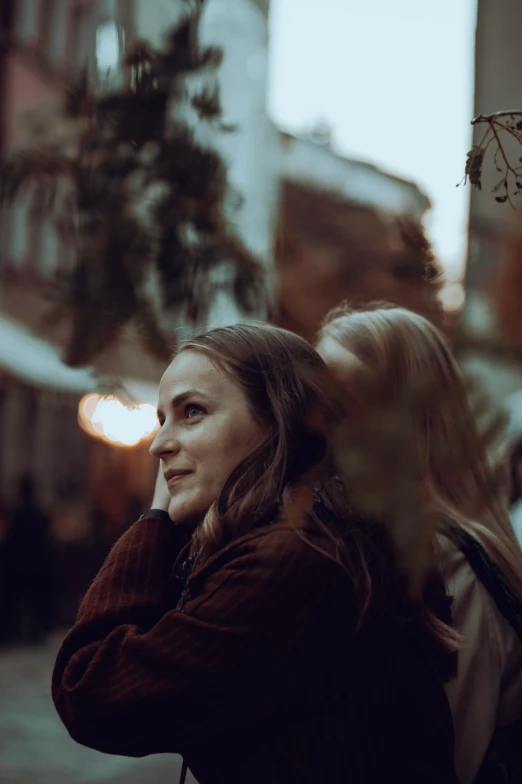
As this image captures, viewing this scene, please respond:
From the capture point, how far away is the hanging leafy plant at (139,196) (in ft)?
7.14

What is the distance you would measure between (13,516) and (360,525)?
409 inches

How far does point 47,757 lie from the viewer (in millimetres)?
6879

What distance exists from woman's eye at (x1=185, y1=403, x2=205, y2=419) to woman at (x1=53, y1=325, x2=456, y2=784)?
5.5 inches

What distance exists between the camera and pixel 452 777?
161cm

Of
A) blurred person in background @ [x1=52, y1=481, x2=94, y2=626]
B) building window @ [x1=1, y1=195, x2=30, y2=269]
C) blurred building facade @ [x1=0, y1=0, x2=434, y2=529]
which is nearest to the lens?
blurred building facade @ [x1=0, y1=0, x2=434, y2=529]

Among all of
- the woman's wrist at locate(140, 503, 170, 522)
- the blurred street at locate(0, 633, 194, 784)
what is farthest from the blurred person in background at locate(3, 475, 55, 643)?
the woman's wrist at locate(140, 503, 170, 522)

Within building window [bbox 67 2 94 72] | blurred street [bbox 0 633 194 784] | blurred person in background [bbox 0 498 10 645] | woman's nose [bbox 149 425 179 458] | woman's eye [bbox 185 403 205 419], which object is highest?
building window [bbox 67 2 94 72]

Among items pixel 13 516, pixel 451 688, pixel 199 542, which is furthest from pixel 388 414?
pixel 13 516

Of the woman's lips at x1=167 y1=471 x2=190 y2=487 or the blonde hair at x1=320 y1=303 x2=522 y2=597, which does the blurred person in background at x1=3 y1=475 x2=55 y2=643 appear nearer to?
the woman's lips at x1=167 y1=471 x2=190 y2=487

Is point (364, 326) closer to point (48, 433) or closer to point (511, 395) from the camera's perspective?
point (511, 395)

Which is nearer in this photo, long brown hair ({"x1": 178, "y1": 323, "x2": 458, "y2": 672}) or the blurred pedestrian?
long brown hair ({"x1": 178, "y1": 323, "x2": 458, "y2": 672})

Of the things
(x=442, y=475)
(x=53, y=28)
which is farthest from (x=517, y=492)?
(x=53, y=28)

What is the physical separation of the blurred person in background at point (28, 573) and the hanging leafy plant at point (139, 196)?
31.2ft

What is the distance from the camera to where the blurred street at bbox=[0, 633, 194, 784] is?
6352mm
